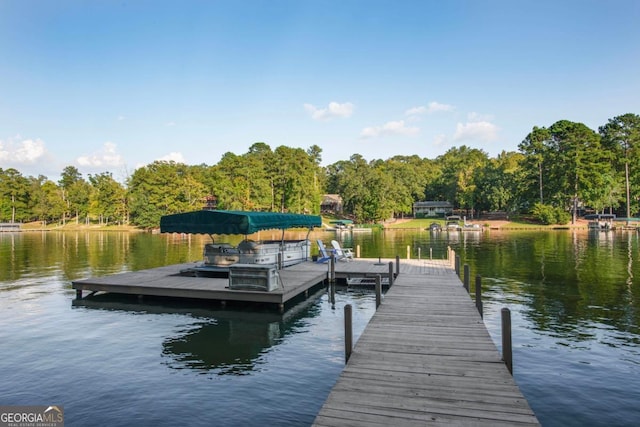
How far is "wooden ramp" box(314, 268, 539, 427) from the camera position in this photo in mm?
5684

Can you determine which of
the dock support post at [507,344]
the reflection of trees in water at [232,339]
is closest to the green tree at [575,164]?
the reflection of trees in water at [232,339]

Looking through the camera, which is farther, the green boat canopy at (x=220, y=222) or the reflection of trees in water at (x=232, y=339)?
the green boat canopy at (x=220, y=222)

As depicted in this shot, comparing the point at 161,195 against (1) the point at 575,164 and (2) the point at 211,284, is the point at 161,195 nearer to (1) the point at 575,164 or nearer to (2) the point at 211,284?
(2) the point at 211,284

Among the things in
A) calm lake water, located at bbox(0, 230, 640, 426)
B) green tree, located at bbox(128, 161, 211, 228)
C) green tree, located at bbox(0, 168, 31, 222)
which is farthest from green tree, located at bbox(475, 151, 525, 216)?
green tree, located at bbox(0, 168, 31, 222)

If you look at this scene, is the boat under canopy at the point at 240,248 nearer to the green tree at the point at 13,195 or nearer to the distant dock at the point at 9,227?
the distant dock at the point at 9,227

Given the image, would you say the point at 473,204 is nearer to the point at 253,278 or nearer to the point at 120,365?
the point at 253,278

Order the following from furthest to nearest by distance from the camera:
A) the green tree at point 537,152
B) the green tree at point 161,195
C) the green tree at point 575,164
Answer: the green tree at point 161,195 → the green tree at point 537,152 → the green tree at point 575,164

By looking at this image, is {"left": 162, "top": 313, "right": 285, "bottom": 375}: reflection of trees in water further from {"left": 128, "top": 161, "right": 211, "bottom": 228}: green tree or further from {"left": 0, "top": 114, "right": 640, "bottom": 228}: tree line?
{"left": 128, "top": 161, "right": 211, "bottom": 228}: green tree

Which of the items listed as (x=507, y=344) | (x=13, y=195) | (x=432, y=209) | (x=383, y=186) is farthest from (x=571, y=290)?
(x=13, y=195)

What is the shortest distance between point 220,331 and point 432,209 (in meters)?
92.6

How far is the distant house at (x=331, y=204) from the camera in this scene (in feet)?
350

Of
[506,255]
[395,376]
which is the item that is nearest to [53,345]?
[395,376]

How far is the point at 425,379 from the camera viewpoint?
6977mm

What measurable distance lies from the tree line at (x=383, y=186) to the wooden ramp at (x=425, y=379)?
242ft
